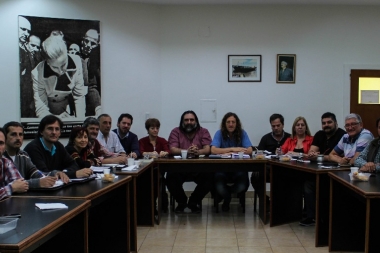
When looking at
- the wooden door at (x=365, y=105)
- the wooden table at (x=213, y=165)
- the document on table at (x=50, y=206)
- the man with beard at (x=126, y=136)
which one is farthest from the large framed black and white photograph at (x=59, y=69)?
the wooden door at (x=365, y=105)

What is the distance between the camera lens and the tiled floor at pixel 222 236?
3.64m

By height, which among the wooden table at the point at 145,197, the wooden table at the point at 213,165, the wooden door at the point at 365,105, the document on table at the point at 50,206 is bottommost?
the wooden table at the point at 145,197

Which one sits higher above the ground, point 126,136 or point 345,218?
point 126,136

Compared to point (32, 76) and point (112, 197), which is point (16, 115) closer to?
point (32, 76)

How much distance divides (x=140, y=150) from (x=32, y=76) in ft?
5.31

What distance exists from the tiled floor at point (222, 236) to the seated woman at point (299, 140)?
911 mm

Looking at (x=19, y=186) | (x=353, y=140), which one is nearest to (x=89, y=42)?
(x=19, y=186)

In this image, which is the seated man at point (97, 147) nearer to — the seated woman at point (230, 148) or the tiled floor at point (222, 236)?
the tiled floor at point (222, 236)

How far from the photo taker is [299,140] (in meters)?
4.94

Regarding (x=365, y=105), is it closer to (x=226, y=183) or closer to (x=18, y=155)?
(x=226, y=183)

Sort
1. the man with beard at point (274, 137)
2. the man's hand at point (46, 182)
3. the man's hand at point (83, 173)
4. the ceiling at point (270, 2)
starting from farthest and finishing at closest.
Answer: the ceiling at point (270, 2), the man with beard at point (274, 137), the man's hand at point (83, 173), the man's hand at point (46, 182)

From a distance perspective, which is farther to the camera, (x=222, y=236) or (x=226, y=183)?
(x=226, y=183)

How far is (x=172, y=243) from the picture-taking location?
3.80 m

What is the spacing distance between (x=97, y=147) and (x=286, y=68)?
9.87 feet
